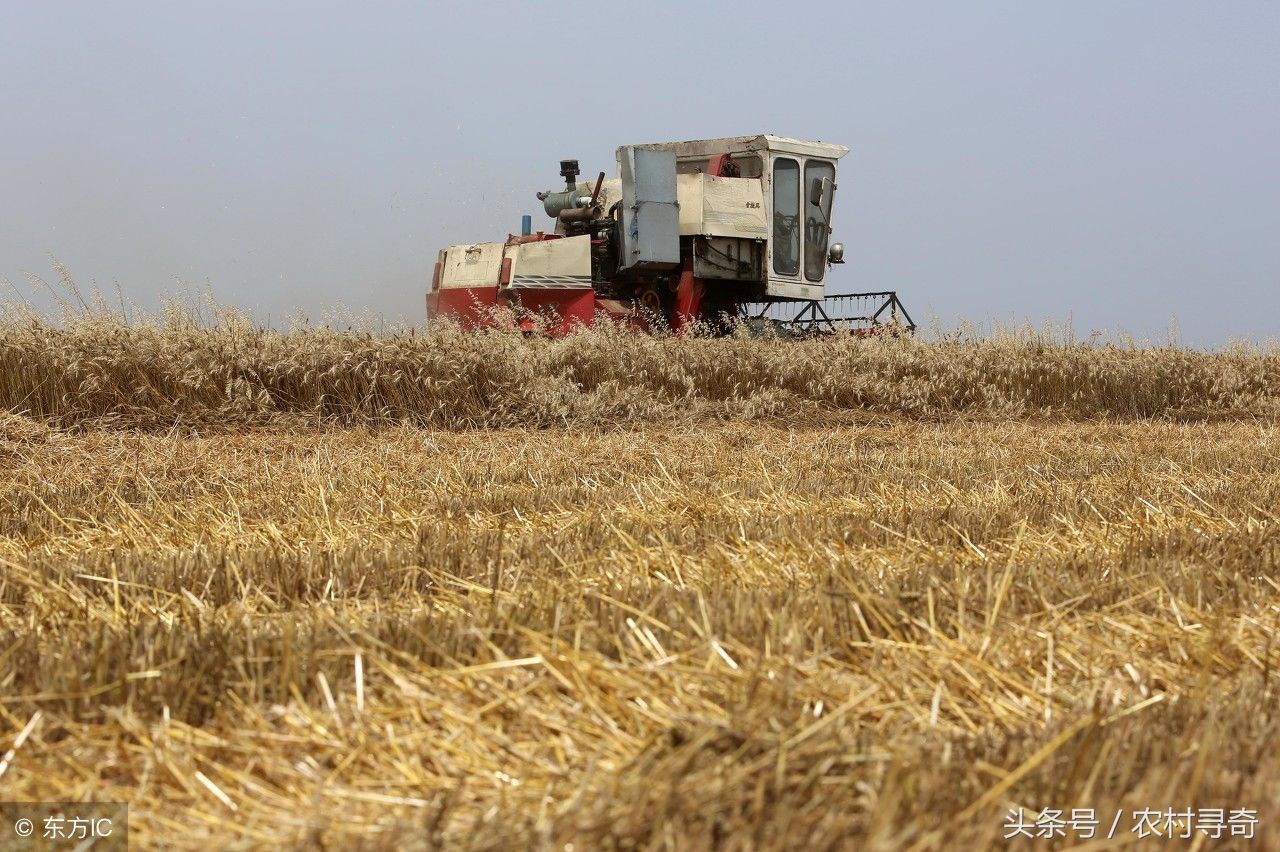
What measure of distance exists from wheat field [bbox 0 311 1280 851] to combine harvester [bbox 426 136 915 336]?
5839 millimetres

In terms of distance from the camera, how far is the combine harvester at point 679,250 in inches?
451

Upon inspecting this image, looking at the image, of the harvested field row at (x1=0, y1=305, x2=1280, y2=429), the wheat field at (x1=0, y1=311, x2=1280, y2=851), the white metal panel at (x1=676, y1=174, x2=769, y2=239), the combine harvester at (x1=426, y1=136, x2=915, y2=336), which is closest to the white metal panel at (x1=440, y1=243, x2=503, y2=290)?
the combine harvester at (x1=426, y1=136, x2=915, y2=336)

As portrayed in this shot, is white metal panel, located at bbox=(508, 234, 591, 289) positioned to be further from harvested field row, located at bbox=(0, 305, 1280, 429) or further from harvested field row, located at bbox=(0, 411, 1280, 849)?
harvested field row, located at bbox=(0, 411, 1280, 849)

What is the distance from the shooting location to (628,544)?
10.6 ft

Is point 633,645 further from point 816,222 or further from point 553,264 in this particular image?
point 816,222

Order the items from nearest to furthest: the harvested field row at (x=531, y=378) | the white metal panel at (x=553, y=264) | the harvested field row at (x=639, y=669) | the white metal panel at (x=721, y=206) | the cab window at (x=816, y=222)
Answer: the harvested field row at (x=639, y=669), the harvested field row at (x=531, y=378), the white metal panel at (x=553, y=264), the white metal panel at (x=721, y=206), the cab window at (x=816, y=222)

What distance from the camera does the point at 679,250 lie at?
459 inches

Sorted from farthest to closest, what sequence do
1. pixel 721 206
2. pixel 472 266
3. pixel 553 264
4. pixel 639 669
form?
pixel 472 266, pixel 721 206, pixel 553 264, pixel 639 669

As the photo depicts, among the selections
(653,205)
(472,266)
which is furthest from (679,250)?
(472,266)

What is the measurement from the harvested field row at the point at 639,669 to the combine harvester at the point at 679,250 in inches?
302

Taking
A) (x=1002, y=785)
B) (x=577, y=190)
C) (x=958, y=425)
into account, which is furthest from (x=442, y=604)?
(x=577, y=190)

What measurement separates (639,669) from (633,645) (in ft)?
0.56

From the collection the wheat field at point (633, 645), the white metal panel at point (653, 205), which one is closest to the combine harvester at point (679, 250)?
the white metal panel at point (653, 205)

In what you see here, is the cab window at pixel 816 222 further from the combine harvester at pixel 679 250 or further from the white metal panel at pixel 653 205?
the white metal panel at pixel 653 205
